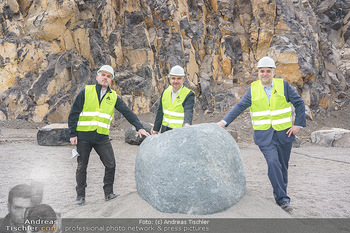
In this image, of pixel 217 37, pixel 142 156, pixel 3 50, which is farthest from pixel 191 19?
pixel 142 156

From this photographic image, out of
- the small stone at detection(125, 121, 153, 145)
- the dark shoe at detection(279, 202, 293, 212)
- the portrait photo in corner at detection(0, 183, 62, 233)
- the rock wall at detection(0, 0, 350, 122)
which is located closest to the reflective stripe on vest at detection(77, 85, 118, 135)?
the portrait photo in corner at detection(0, 183, 62, 233)

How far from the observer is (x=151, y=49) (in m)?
18.8

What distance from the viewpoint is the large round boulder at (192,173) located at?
2.54 metres

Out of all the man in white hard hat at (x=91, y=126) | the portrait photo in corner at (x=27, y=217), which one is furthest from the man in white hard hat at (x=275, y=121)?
the portrait photo in corner at (x=27, y=217)

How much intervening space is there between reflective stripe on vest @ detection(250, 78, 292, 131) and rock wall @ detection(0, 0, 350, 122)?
15.3 meters

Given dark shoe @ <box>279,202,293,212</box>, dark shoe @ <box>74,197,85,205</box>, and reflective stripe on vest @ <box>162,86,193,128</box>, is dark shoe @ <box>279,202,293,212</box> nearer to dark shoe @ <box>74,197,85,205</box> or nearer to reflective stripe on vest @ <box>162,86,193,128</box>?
reflective stripe on vest @ <box>162,86,193,128</box>

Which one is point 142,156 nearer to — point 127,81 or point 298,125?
point 298,125

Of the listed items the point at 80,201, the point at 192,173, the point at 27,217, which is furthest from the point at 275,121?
the point at 27,217

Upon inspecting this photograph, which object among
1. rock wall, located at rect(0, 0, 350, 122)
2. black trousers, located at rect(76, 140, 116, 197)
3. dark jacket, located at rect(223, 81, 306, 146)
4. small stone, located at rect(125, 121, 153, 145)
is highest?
rock wall, located at rect(0, 0, 350, 122)

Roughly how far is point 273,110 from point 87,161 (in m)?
2.91

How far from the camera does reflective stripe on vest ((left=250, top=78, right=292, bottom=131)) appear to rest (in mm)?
3354

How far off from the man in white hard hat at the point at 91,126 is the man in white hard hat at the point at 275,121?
229 cm

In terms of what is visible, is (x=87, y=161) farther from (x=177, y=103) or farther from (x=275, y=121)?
(x=275, y=121)

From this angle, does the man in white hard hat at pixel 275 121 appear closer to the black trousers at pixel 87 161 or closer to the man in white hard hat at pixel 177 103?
the man in white hard hat at pixel 177 103
